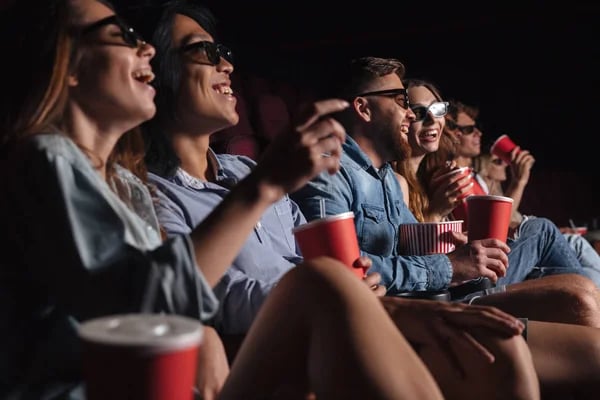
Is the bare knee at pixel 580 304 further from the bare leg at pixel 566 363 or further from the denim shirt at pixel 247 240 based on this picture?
the denim shirt at pixel 247 240

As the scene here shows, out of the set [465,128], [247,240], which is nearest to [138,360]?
[247,240]

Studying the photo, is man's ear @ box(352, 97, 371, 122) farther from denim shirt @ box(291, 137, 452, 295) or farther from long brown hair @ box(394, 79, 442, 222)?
long brown hair @ box(394, 79, 442, 222)

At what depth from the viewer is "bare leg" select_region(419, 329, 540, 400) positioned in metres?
1.10

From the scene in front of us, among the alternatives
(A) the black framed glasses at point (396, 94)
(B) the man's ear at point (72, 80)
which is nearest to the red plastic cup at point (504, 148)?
(A) the black framed glasses at point (396, 94)

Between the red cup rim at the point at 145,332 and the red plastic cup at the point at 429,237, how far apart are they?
0.93 meters

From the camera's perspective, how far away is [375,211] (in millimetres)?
1695

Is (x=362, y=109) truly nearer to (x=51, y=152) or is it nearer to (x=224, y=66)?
(x=224, y=66)

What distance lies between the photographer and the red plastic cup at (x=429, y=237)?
5.00 feet

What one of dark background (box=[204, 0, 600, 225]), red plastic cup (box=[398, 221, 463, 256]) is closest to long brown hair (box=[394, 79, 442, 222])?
red plastic cup (box=[398, 221, 463, 256])

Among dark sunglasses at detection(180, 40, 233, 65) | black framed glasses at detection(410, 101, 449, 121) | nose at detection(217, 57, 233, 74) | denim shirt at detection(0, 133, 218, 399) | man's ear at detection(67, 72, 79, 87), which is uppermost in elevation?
man's ear at detection(67, 72, 79, 87)

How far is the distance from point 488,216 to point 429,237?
122mm

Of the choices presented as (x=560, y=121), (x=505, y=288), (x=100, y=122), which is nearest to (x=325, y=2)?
(x=560, y=121)

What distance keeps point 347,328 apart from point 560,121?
373 cm

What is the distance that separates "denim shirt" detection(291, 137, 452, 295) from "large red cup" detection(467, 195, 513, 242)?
0.28 ft
